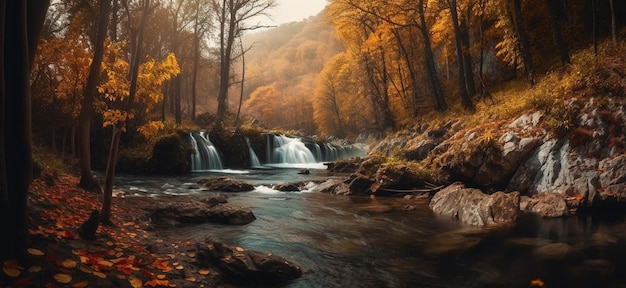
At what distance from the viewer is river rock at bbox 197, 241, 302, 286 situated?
530cm

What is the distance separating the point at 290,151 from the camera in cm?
3173

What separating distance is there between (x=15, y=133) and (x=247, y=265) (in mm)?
3288

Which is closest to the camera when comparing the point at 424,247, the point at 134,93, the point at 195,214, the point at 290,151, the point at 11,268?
the point at 11,268

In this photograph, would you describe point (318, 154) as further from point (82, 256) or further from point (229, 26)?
point (82, 256)

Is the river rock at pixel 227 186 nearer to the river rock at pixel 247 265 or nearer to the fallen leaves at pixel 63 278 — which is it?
the river rock at pixel 247 265

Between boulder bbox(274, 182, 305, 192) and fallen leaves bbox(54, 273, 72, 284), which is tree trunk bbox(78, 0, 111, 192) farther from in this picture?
boulder bbox(274, 182, 305, 192)

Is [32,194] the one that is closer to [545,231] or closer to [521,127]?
[545,231]

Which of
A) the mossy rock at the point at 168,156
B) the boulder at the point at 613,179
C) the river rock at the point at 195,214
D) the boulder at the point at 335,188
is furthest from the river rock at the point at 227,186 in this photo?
the boulder at the point at 613,179

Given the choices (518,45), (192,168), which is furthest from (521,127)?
(192,168)

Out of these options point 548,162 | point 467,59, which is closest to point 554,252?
point 548,162

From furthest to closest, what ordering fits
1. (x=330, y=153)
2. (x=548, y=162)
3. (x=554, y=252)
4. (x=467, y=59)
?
1. (x=330, y=153)
2. (x=467, y=59)
3. (x=548, y=162)
4. (x=554, y=252)

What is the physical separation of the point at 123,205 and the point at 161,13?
73.1ft

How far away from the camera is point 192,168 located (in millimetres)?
22625

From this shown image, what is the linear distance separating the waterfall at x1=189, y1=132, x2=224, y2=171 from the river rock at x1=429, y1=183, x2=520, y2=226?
16420mm
